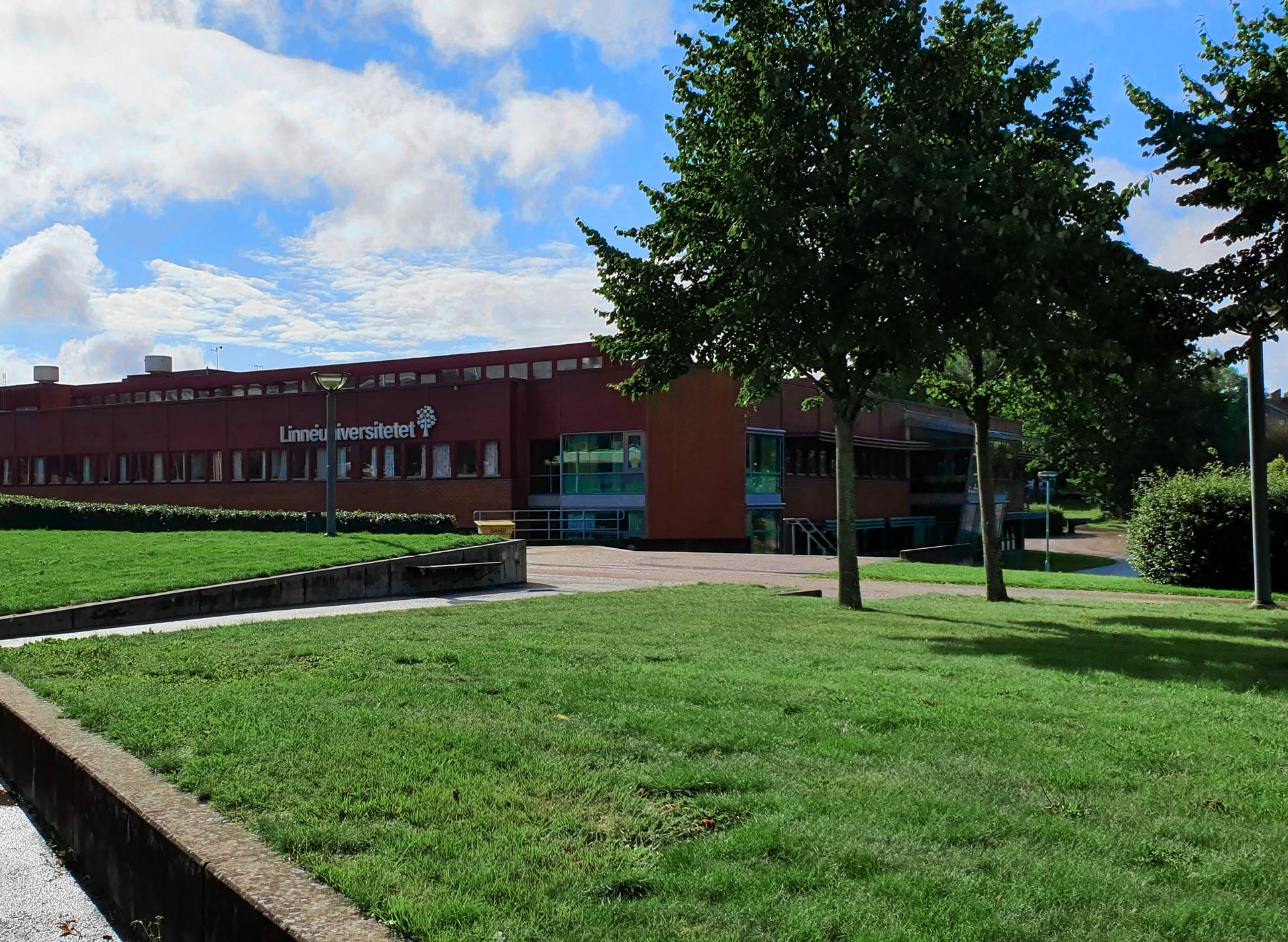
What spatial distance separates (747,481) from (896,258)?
27.5 m

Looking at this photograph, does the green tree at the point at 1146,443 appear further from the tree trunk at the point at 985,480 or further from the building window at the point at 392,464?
the tree trunk at the point at 985,480

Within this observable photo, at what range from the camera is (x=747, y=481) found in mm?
40219

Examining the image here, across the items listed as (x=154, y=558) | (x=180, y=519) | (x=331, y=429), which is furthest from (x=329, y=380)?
(x=180, y=519)

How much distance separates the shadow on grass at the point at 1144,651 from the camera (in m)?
9.77

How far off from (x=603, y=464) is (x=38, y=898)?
120 feet

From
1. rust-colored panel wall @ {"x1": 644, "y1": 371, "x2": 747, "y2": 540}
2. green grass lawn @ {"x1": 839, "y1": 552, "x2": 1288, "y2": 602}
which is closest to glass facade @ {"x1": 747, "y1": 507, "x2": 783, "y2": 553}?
rust-colored panel wall @ {"x1": 644, "y1": 371, "x2": 747, "y2": 540}

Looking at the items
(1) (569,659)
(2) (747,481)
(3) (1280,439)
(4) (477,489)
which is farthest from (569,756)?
(3) (1280,439)

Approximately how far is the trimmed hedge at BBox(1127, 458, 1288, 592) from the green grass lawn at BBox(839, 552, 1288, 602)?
80 centimetres

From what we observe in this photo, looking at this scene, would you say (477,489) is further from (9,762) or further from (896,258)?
(9,762)

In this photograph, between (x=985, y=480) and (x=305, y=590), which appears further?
(x=985, y=480)

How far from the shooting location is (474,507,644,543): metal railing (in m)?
41.1

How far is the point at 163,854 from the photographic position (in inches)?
181

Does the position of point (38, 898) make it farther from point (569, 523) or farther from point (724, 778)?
point (569, 523)

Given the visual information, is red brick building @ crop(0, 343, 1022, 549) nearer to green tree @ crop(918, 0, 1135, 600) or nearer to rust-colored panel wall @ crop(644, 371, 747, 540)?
rust-colored panel wall @ crop(644, 371, 747, 540)
